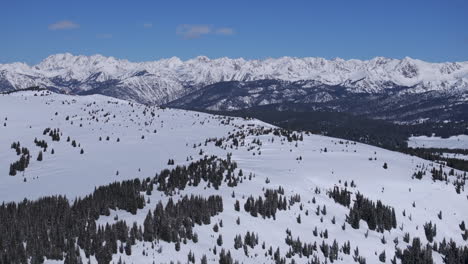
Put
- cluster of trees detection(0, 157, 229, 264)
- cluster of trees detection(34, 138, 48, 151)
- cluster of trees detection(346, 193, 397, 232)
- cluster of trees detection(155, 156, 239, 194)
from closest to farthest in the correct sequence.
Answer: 1. cluster of trees detection(0, 157, 229, 264)
2. cluster of trees detection(346, 193, 397, 232)
3. cluster of trees detection(155, 156, 239, 194)
4. cluster of trees detection(34, 138, 48, 151)

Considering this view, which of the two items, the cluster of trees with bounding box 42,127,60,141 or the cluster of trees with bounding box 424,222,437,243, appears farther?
the cluster of trees with bounding box 42,127,60,141

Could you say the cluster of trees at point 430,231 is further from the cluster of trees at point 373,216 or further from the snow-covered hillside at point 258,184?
the cluster of trees at point 373,216

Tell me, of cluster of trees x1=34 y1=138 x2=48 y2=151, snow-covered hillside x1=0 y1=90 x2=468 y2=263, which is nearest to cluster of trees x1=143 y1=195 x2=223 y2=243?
snow-covered hillside x1=0 y1=90 x2=468 y2=263

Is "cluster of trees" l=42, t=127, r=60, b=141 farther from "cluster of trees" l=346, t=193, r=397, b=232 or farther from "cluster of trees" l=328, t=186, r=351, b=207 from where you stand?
"cluster of trees" l=346, t=193, r=397, b=232

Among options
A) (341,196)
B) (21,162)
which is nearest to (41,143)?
(21,162)

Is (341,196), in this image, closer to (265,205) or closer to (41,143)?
(265,205)
